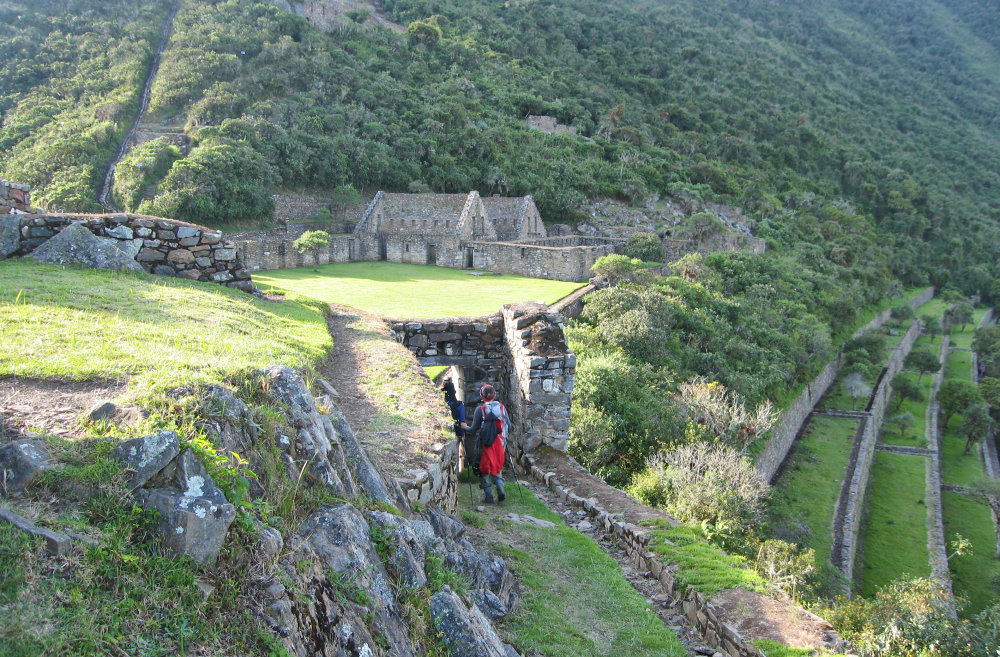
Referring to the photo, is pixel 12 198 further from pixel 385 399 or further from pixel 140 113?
pixel 140 113

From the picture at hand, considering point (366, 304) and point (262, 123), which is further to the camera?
point (262, 123)

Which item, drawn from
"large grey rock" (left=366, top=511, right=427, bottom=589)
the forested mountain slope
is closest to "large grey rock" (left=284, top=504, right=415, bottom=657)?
"large grey rock" (left=366, top=511, right=427, bottom=589)

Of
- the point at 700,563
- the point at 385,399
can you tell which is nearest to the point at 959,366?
the point at 700,563

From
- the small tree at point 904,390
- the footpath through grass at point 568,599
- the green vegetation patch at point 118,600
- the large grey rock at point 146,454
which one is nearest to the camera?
the green vegetation patch at point 118,600

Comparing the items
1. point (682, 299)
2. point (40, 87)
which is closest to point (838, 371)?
point (682, 299)

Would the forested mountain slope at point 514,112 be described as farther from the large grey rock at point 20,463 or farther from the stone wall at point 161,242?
the large grey rock at point 20,463

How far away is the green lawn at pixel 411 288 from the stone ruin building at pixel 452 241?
43.5 inches

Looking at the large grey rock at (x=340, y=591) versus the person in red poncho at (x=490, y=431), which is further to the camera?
the person in red poncho at (x=490, y=431)

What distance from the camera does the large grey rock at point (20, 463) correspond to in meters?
2.69

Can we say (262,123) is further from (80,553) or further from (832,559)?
(80,553)

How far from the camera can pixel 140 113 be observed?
42.0 metres

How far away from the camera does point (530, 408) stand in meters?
10.2

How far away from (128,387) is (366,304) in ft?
36.8

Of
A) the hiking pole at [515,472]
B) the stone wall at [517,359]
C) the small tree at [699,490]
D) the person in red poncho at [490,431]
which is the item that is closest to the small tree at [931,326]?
the small tree at [699,490]
